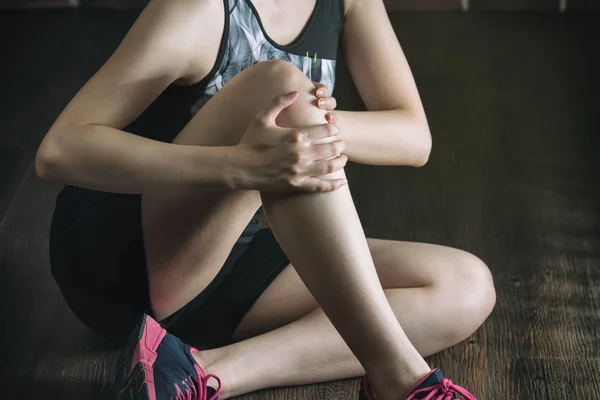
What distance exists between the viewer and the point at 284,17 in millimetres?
1340

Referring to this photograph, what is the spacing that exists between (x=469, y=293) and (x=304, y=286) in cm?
26

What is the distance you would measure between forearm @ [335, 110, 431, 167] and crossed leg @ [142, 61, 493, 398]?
0.15 meters

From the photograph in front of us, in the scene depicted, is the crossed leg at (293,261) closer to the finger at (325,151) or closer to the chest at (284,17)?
the finger at (325,151)

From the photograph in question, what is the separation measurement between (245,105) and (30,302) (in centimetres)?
70

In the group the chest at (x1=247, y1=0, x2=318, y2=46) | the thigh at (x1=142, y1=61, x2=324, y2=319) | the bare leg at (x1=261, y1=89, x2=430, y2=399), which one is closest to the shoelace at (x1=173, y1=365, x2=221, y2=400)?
the thigh at (x1=142, y1=61, x2=324, y2=319)

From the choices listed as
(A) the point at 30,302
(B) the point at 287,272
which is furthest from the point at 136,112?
(A) the point at 30,302

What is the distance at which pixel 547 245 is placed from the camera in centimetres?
177

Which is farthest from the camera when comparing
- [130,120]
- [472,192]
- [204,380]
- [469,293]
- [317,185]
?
[472,192]

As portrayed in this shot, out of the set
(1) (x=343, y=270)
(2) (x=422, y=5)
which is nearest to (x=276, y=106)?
(1) (x=343, y=270)

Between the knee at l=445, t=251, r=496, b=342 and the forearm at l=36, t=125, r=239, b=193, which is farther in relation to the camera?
the knee at l=445, t=251, r=496, b=342

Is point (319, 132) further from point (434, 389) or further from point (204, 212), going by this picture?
point (434, 389)

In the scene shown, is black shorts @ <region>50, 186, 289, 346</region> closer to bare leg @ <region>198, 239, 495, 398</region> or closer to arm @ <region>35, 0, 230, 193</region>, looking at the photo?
bare leg @ <region>198, 239, 495, 398</region>

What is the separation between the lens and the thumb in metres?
1.09

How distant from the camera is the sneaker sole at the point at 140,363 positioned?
3.94 feet
